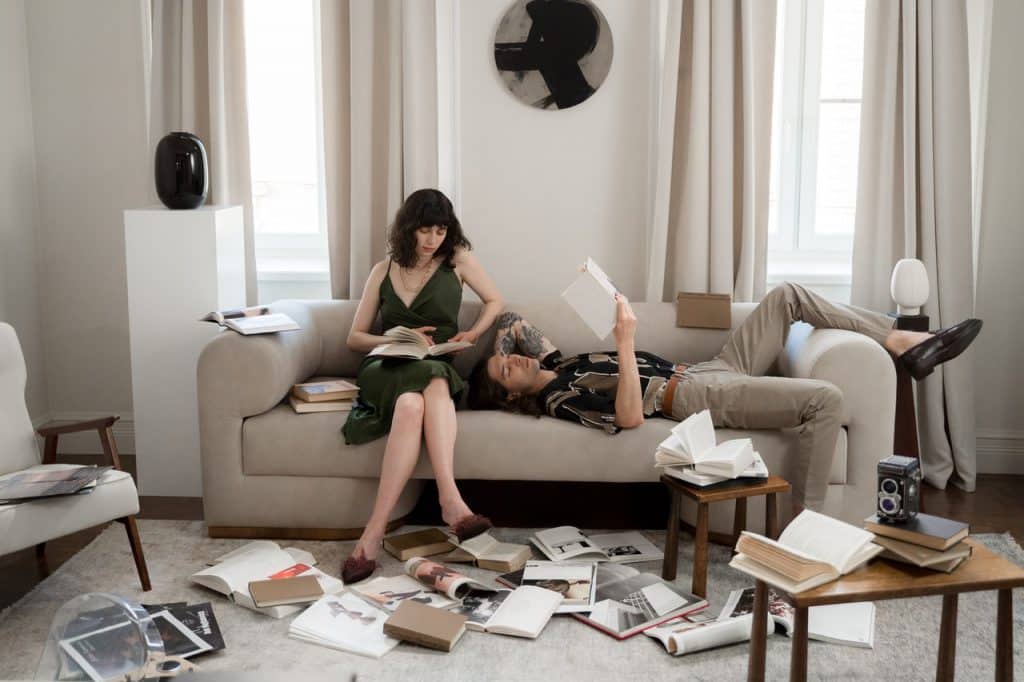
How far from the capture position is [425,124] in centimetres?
430

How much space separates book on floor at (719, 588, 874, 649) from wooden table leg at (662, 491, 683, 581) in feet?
0.79

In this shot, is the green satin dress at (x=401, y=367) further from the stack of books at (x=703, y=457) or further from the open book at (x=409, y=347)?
the stack of books at (x=703, y=457)

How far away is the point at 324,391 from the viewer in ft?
11.6

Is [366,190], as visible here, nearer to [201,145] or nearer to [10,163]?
[201,145]

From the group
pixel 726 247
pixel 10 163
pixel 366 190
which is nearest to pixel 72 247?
pixel 10 163

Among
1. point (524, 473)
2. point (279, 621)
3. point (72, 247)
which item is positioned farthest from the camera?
point (72, 247)

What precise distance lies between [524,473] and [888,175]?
2.09 meters

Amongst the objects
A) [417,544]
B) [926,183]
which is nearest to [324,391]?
[417,544]

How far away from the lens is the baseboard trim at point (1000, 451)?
434 centimetres

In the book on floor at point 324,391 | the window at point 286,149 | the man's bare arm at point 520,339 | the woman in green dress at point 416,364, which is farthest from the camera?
the window at point 286,149

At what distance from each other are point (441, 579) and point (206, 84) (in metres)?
2.54

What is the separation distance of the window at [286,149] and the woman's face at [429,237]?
92 centimetres

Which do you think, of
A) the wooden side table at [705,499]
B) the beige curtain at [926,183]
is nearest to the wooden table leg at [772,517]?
the wooden side table at [705,499]

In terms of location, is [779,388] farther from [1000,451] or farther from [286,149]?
[286,149]
